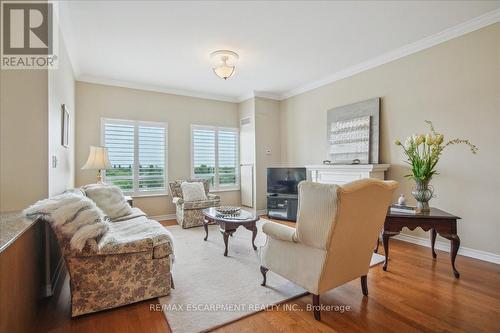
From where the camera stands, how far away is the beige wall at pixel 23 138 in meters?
2.14

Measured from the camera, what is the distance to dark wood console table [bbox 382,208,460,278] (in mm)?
2648

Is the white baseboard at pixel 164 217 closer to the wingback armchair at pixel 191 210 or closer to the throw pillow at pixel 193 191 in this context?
the wingback armchair at pixel 191 210

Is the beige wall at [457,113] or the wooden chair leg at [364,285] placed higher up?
the beige wall at [457,113]

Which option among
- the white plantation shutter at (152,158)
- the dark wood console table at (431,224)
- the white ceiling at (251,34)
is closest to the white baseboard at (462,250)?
the dark wood console table at (431,224)

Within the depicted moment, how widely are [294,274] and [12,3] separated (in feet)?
10.8

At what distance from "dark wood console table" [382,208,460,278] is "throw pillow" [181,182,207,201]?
3366mm

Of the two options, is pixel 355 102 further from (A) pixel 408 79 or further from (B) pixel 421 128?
(B) pixel 421 128

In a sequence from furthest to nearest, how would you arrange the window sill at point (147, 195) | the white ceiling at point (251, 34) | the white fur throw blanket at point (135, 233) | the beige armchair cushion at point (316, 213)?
1. the window sill at point (147, 195)
2. the white ceiling at point (251, 34)
3. the white fur throw blanket at point (135, 233)
4. the beige armchair cushion at point (316, 213)

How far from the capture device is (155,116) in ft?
18.2

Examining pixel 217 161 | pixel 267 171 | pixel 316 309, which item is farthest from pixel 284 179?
pixel 316 309

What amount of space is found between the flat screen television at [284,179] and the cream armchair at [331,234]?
3.22m

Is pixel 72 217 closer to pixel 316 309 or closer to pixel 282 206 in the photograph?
pixel 316 309

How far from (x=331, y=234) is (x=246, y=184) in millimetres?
4575

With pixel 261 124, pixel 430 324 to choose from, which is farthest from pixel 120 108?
pixel 430 324
